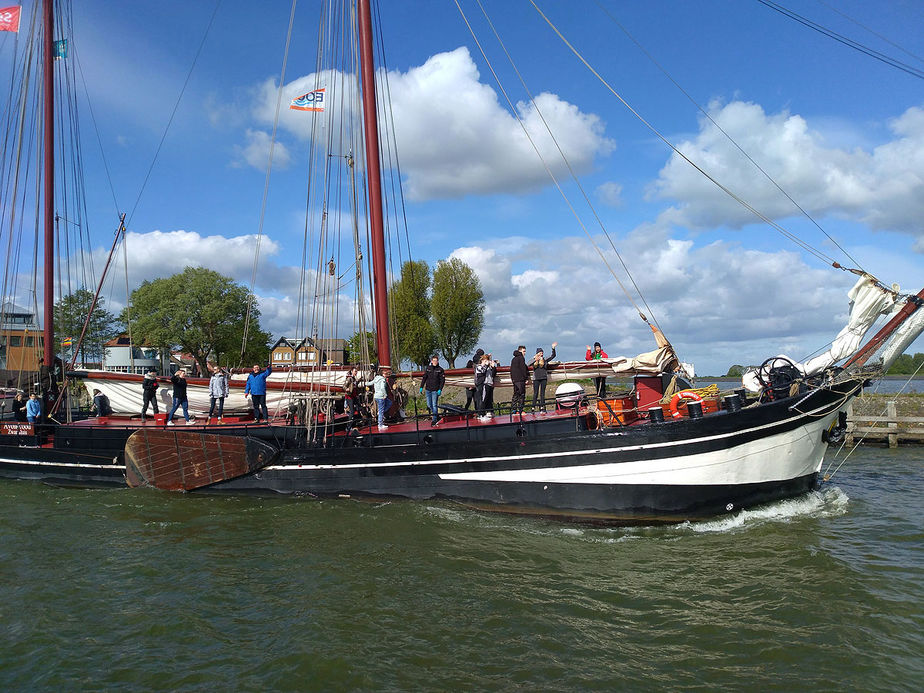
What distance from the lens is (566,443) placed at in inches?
A: 433

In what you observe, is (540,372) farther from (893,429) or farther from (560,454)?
(893,429)

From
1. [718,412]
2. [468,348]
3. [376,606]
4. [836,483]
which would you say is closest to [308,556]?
[376,606]

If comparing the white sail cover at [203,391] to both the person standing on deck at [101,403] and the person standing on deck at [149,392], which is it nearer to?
the person standing on deck at [101,403]

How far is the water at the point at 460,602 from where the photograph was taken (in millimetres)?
6109

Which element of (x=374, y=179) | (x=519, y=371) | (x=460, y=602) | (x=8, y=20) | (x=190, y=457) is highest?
(x=8, y=20)

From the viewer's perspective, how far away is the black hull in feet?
34.1

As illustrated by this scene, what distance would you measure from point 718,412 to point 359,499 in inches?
299

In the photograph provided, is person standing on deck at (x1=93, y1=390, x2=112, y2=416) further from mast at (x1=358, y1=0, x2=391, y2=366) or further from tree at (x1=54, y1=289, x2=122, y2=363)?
tree at (x1=54, y1=289, x2=122, y2=363)

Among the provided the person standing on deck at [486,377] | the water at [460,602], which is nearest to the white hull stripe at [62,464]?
the water at [460,602]

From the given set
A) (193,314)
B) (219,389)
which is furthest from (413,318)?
(219,389)

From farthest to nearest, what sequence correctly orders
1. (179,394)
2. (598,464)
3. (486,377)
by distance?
(179,394)
(486,377)
(598,464)

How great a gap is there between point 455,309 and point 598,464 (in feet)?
134

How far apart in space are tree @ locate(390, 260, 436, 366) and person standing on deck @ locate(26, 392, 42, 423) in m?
30.9

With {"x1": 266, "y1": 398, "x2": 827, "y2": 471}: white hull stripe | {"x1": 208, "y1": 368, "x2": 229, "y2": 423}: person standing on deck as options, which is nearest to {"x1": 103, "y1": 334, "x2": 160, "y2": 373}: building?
{"x1": 208, "y1": 368, "x2": 229, "y2": 423}: person standing on deck
